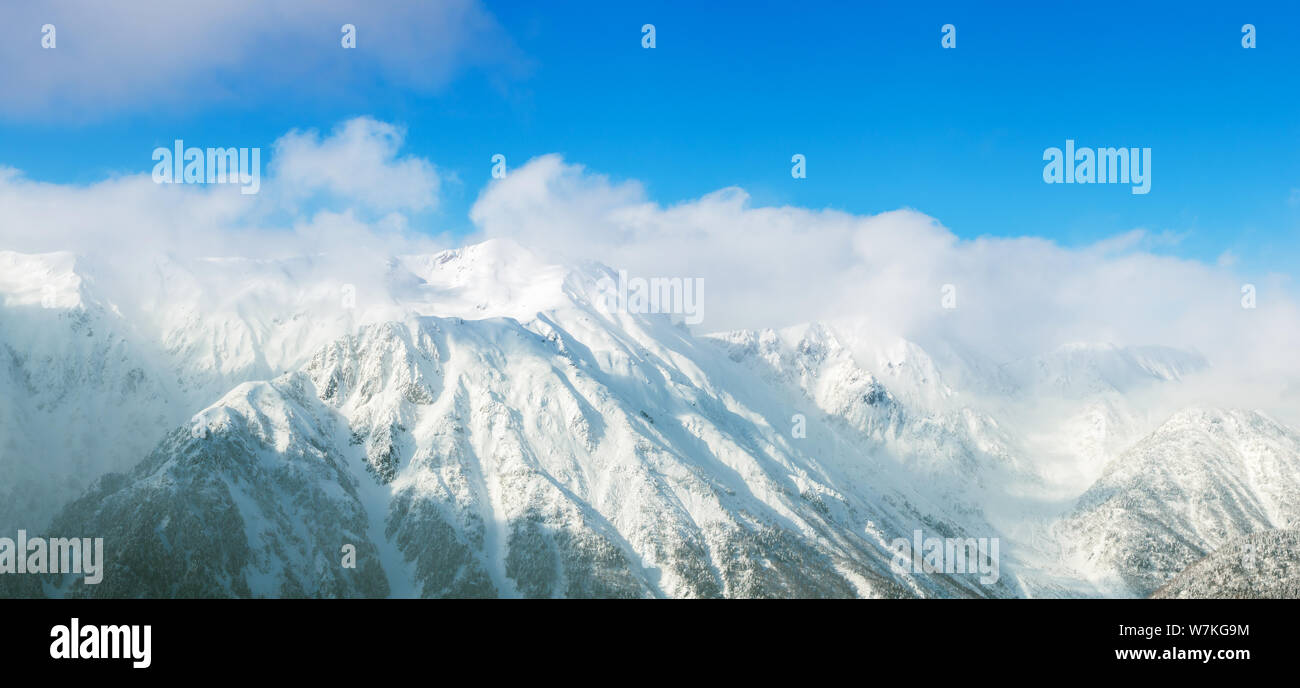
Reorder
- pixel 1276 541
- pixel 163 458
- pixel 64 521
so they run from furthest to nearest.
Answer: pixel 163 458 < pixel 64 521 < pixel 1276 541

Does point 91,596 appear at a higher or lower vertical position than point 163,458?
lower
